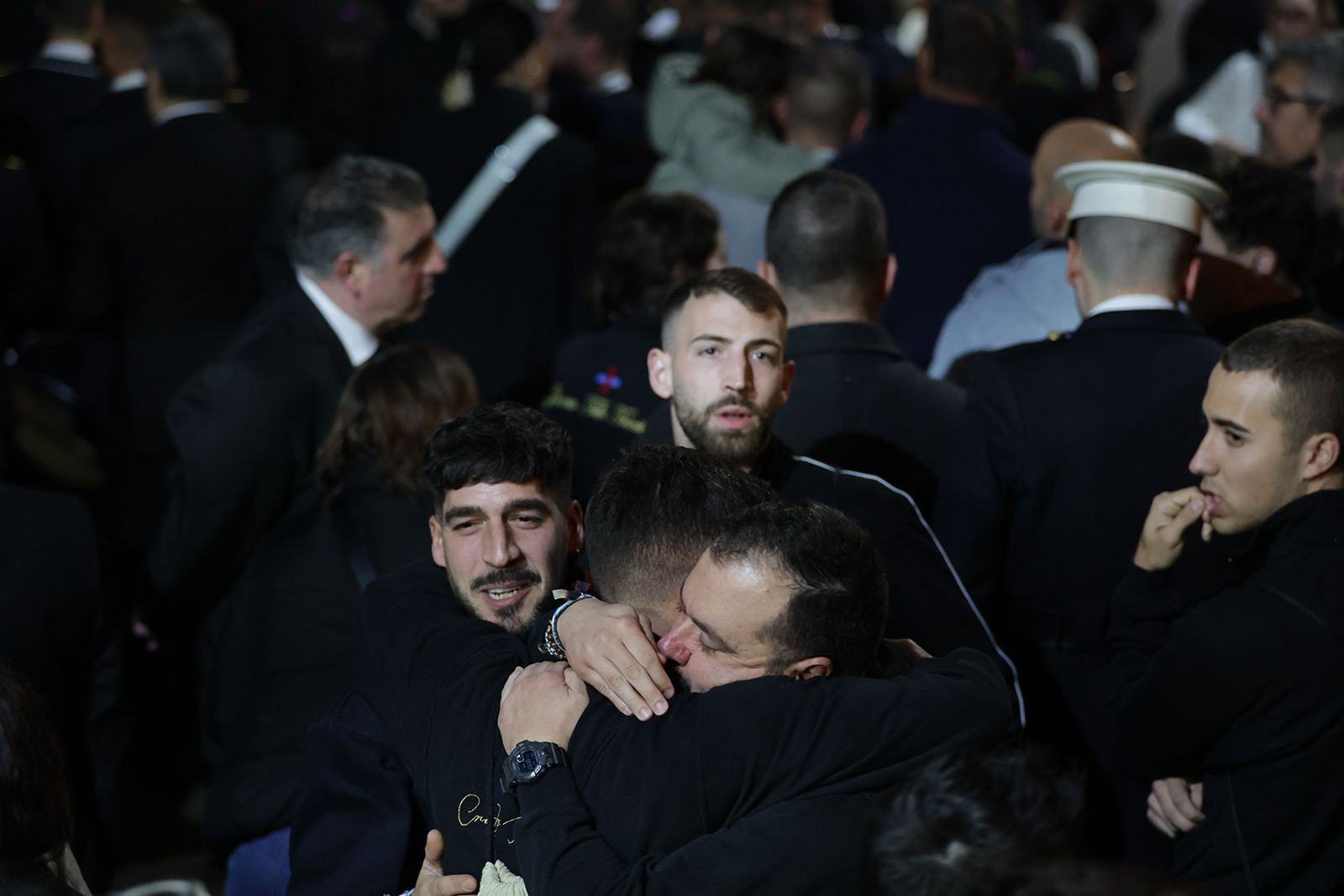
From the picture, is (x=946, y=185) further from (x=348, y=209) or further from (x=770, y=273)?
(x=348, y=209)

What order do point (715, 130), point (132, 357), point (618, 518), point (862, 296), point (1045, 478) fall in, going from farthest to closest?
1. point (132, 357)
2. point (715, 130)
3. point (862, 296)
4. point (1045, 478)
5. point (618, 518)

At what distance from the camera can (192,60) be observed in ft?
17.0

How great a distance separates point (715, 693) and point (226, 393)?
1.91 m

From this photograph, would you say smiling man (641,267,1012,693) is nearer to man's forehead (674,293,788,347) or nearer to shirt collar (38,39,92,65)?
man's forehead (674,293,788,347)

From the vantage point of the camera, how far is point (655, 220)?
4.04 m

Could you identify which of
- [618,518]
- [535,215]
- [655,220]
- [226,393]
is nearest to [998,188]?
[655,220]

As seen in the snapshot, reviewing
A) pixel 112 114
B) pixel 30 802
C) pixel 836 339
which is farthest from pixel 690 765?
pixel 112 114

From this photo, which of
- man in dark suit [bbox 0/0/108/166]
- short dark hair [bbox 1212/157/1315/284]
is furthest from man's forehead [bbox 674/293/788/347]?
man in dark suit [bbox 0/0/108/166]

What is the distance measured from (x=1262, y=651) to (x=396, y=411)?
1678 mm

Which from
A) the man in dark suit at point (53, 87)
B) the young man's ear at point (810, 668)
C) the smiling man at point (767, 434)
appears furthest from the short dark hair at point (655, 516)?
the man in dark suit at point (53, 87)

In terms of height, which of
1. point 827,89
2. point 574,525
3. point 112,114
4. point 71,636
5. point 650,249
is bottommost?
point 71,636

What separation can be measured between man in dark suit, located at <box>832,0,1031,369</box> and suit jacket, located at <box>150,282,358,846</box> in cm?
167

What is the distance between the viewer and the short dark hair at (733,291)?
2930mm

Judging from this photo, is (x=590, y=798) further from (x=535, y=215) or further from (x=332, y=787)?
(x=535, y=215)
